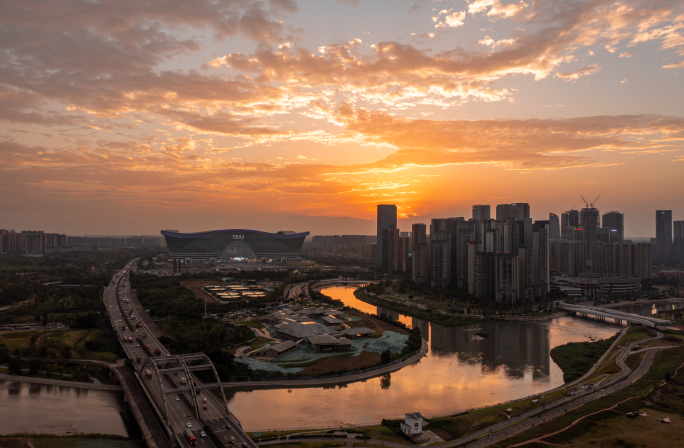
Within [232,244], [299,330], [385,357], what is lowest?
[385,357]

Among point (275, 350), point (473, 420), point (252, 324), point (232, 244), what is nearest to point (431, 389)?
point (473, 420)

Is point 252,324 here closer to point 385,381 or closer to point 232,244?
point 385,381

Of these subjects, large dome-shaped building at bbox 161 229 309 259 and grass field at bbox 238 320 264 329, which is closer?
grass field at bbox 238 320 264 329

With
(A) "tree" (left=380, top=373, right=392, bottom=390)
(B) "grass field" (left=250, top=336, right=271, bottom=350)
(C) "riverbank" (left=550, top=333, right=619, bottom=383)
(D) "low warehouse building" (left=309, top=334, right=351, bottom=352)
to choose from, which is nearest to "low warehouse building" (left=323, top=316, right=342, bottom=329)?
(D) "low warehouse building" (left=309, top=334, right=351, bottom=352)

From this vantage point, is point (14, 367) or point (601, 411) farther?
point (14, 367)

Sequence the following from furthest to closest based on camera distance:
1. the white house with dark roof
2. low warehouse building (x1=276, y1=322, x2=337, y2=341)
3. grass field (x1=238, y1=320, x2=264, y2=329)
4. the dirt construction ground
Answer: the dirt construction ground → grass field (x1=238, y1=320, x2=264, y2=329) → low warehouse building (x1=276, y1=322, x2=337, y2=341) → the white house with dark roof

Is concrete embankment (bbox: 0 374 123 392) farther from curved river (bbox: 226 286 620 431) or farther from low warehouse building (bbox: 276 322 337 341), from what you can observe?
low warehouse building (bbox: 276 322 337 341)
